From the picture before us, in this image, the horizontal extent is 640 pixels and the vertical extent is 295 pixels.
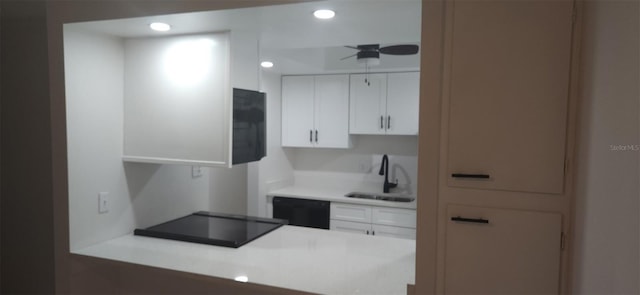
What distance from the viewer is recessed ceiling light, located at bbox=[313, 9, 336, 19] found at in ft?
5.68

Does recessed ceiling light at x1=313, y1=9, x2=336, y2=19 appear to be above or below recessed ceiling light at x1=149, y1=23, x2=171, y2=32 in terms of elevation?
above

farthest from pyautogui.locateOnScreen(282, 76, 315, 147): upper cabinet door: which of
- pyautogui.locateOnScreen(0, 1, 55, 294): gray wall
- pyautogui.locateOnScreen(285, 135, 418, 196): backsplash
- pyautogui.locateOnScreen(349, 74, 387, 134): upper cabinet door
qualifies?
pyautogui.locateOnScreen(0, 1, 55, 294): gray wall

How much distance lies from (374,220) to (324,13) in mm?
2719

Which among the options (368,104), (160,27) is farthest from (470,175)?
(368,104)

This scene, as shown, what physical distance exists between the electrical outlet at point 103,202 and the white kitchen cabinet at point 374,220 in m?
2.41

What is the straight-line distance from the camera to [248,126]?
7.33 ft

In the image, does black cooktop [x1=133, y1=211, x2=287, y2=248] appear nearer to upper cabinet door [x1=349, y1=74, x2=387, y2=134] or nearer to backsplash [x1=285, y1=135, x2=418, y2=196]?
upper cabinet door [x1=349, y1=74, x2=387, y2=134]

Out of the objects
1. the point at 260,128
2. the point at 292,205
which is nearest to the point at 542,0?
the point at 260,128

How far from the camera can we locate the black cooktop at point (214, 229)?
2.23 metres

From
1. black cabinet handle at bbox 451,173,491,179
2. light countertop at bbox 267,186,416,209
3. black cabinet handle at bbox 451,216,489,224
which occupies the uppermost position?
black cabinet handle at bbox 451,173,491,179

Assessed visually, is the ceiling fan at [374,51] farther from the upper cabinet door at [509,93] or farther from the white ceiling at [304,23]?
the upper cabinet door at [509,93]

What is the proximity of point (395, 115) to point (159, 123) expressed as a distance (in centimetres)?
263

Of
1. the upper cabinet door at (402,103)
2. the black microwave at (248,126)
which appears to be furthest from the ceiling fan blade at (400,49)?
the black microwave at (248,126)

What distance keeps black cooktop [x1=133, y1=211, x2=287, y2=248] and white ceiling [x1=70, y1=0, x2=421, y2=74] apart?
1121 millimetres
